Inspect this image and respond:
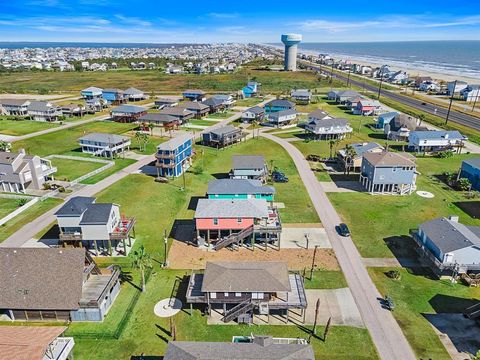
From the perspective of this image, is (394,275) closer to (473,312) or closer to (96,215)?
(473,312)

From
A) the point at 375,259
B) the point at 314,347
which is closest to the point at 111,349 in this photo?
the point at 314,347

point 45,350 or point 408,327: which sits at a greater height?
point 45,350

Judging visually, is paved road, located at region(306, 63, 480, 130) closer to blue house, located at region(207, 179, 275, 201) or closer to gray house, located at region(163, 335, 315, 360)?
blue house, located at region(207, 179, 275, 201)

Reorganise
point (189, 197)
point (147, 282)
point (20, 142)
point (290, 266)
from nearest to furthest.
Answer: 1. point (147, 282)
2. point (290, 266)
3. point (189, 197)
4. point (20, 142)

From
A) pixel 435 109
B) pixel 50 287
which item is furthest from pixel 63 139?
pixel 435 109

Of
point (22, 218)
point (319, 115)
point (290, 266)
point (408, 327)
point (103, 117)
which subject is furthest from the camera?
point (103, 117)

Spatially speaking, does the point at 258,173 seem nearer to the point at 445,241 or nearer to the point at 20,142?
the point at 445,241
